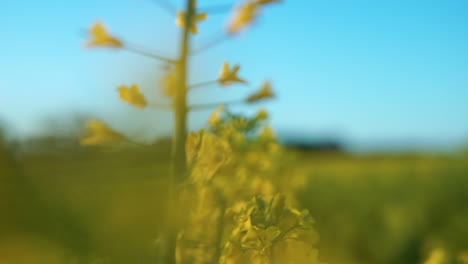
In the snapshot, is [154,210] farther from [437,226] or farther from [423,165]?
[423,165]

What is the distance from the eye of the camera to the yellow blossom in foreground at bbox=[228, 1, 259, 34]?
108cm

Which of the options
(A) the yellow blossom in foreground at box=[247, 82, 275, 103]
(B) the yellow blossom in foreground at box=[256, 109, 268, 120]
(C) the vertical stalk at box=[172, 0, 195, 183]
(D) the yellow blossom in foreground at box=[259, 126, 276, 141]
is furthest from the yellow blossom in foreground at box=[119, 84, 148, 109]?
(D) the yellow blossom in foreground at box=[259, 126, 276, 141]

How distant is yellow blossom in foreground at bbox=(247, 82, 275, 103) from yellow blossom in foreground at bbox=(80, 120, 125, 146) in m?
0.31

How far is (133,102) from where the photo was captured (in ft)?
3.10

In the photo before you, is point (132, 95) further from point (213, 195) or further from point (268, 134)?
point (268, 134)

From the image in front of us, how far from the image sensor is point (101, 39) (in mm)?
1054

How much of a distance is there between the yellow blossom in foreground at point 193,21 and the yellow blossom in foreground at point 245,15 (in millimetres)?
132

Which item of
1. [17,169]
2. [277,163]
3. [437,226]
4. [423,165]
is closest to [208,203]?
[277,163]

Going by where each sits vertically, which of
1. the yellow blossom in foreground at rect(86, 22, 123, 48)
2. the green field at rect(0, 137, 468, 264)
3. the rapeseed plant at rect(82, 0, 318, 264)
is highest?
the yellow blossom in foreground at rect(86, 22, 123, 48)

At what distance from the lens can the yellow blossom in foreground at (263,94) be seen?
1.12 meters

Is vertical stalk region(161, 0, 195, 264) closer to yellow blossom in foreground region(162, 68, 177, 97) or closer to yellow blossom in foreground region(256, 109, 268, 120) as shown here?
yellow blossom in foreground region(162, 68, 177, 97)

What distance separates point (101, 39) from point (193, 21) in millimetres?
244

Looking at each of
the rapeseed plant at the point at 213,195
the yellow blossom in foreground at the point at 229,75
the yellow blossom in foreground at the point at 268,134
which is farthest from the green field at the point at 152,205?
the yellow blossom in foreground at the point at 229,75

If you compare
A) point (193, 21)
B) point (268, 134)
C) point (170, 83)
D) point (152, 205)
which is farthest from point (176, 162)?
point (152, 205)
